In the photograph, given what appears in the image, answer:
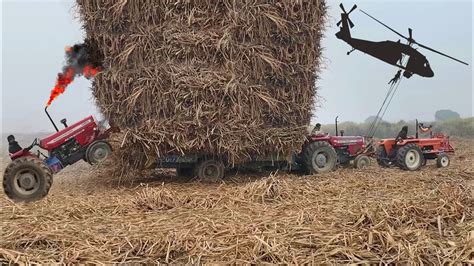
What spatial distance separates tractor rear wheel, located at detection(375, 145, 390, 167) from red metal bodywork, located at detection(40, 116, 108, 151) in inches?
278

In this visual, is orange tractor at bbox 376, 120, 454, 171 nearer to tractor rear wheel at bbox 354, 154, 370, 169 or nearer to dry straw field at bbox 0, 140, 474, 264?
tractor rear wheel at bbox 354, 154, 370, 169

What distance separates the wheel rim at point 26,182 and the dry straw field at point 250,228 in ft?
3.61

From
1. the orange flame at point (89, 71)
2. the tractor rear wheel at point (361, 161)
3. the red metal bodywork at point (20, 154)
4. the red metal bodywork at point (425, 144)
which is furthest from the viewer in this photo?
the red metal bodywork at point (425, 144)

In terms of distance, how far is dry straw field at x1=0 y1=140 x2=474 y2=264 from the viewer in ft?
10.6

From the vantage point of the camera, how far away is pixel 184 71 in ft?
24.9

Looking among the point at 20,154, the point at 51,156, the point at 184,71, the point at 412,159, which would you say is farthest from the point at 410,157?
the point at 20,154

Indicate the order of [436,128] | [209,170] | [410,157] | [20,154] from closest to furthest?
1. [20,154]
2. [209,170]
3. [410,157]
4. [436,128]

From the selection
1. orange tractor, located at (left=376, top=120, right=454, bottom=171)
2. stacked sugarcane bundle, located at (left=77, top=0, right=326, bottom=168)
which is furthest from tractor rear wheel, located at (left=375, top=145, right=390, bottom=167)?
stacked sugarcane bundle, located at (left=77, top=0, right=326, bottom=168)

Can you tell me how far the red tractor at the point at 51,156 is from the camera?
22.5 ft

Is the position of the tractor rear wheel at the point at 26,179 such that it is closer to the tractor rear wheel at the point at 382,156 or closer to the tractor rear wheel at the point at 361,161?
the tractor rear wheel at the point at 361,161

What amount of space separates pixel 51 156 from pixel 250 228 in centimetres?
540

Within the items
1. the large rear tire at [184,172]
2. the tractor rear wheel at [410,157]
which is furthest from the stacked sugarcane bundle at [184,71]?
the tractor rear wheel at [410,157]

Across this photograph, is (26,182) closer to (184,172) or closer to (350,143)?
(184,172)

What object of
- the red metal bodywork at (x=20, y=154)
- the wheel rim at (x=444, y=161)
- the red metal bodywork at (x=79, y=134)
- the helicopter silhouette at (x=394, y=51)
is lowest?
the wheel rim at (x=444, y=161)
